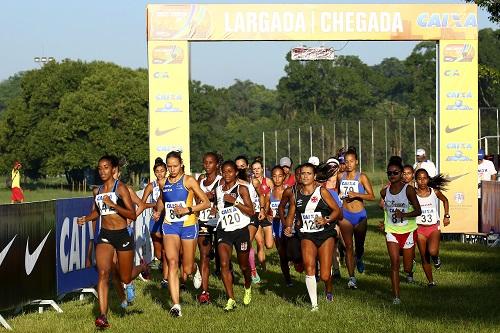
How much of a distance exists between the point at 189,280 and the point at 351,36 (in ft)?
30.6

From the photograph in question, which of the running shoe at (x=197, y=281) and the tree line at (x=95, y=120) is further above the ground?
the tree line at (x=95, y=120)

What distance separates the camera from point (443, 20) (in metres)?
25.8

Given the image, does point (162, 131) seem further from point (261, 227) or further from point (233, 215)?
point (233, 215)

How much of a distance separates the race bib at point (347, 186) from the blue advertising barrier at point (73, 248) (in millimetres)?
3815

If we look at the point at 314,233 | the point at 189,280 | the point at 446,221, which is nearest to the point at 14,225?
the point at 314,233

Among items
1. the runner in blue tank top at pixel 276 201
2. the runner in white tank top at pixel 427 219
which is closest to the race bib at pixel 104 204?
the runner in blue tank top at pixel 276 201

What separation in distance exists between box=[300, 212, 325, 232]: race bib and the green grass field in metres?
0.96

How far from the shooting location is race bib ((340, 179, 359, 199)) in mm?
16859

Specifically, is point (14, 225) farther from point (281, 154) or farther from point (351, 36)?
point (281, 154)

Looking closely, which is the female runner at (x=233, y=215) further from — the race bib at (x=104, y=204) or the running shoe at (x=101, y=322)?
the running shoe at (x=101, y=322)

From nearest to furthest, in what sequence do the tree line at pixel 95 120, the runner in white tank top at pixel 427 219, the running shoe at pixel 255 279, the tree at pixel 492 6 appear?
the runner in white tank top at pixel 427 219
the running shoe at pixel 255 279
the tree at pixel 492 6
the tree line at pixel 95 120

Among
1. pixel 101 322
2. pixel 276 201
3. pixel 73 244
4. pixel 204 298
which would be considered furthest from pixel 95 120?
pixel 101 322

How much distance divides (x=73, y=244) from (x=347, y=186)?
4.34 metres

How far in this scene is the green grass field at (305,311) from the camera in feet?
39.8
